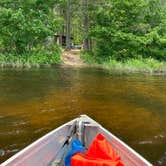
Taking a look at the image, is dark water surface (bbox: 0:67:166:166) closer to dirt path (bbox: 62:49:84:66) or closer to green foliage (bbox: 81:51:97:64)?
dirt path (bbox: 62:49:84:66)

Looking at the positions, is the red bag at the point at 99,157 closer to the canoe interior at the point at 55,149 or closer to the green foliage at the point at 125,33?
the canoe interior at the point at 55,149

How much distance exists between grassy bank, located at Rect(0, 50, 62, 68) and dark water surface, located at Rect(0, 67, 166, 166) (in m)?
6.01

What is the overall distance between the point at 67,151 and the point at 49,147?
0.29 metres

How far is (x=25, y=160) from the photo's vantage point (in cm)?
485

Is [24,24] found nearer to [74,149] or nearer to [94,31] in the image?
[94,31]

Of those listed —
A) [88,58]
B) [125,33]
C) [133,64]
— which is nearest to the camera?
[133,64]

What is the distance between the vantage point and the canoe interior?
4.76m

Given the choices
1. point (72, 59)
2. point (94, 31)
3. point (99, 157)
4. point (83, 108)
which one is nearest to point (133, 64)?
point (94, 31)

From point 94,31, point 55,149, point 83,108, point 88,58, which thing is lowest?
point 83,108

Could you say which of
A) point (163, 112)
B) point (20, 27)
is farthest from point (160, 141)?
point (20, 27)

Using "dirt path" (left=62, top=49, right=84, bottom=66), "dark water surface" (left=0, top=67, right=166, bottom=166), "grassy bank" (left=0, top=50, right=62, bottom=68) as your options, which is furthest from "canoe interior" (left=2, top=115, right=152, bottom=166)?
"dirt path" (left=62, top=49, right=84, bottom=66)

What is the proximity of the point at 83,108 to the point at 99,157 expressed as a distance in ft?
23.9

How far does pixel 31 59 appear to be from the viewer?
88.5ft

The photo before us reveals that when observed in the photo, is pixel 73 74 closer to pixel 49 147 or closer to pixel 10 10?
pixel 10 10
